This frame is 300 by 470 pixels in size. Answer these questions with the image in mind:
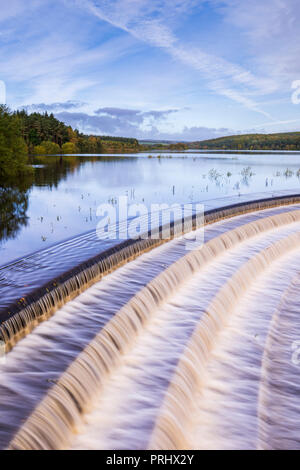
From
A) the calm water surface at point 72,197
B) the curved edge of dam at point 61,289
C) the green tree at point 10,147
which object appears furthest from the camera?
the green tree at point 10,147

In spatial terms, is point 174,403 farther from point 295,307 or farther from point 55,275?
point 295,307

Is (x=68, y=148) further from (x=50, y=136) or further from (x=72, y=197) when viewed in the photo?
(x=72, y=197)

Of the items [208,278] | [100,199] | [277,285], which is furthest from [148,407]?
[100,199]

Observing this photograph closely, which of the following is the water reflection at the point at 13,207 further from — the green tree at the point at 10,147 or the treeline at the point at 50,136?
the treeline at the point at 50,136

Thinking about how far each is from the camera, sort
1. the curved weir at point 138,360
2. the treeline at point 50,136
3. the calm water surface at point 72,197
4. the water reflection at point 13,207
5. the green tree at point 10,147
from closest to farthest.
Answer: the curved weir at point 138,360 → the calm water surface at point 72,197 → the water reflection at point 13,207 → the green tree at point 10,147 → the treeline at point 50,136

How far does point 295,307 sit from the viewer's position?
26.0ft

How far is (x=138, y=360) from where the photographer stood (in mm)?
5570

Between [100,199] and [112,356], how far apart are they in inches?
647

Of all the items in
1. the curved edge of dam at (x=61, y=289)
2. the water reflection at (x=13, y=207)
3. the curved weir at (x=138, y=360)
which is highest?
the water reflection at (x=13, y=207)

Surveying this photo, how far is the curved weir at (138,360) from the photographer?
13.5 feet

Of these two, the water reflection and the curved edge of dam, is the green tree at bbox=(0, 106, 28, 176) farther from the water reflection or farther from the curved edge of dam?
A: the curved edge of dam

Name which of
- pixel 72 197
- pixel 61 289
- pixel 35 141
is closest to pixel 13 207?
pixel 72 197

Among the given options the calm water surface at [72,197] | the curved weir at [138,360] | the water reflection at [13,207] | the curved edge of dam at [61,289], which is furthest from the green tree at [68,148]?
the curved weir at [138,360]

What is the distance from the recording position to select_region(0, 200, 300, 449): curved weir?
4.13 meters
